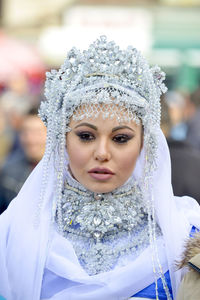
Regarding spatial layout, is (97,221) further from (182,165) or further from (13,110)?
(13,110)

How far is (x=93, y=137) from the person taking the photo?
270 cm

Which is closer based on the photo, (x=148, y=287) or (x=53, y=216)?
A: (x=148, y=287)

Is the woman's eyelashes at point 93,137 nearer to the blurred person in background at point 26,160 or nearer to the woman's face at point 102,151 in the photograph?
the woman's face at point 102,151

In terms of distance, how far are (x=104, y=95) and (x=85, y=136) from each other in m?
0.20

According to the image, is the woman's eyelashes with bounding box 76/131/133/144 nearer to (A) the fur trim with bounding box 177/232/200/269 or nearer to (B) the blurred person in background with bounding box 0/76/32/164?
(A) the fur trim with bounding box 177/232/200/269

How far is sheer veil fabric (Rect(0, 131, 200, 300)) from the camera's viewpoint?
2633 mm

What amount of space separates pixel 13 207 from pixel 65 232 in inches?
11.2

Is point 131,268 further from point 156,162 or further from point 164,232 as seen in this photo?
point 156,162

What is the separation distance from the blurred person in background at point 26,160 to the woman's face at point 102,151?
2.14 meters

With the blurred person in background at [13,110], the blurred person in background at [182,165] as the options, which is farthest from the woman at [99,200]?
the blurred person in background at [13,110]

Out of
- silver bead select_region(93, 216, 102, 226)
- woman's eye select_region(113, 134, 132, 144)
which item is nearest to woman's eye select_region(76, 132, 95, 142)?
woman's eye select_region(113, 134, 132, 144)

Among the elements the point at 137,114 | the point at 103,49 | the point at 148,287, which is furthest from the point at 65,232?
the point at 103,49

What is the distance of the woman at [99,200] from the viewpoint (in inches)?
105

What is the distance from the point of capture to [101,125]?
2.67 m
